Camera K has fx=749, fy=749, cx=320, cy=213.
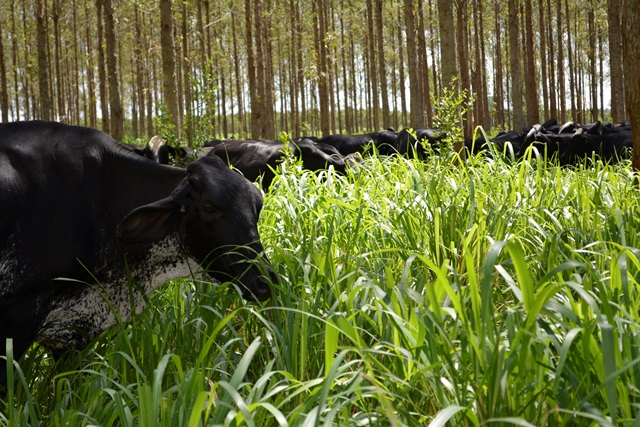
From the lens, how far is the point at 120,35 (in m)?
33.3

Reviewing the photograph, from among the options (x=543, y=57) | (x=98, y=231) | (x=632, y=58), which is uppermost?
(x=543, y=57)

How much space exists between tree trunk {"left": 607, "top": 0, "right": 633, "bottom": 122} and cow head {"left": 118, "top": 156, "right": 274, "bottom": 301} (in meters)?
15.2

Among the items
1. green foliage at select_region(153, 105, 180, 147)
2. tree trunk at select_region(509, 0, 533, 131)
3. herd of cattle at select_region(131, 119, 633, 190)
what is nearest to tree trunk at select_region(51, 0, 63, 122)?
herd of cattle at select_region(131, 119, 633, 190)

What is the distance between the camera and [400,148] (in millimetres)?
14469

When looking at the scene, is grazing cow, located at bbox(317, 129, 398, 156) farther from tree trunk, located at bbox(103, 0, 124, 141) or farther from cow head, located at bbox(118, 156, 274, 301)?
cow head, located at bbox(118, 156, 274, 301)

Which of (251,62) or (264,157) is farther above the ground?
(251,62)

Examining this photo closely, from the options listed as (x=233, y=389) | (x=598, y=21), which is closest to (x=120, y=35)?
(x=598, y=21)

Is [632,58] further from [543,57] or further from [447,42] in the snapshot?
[543,57]

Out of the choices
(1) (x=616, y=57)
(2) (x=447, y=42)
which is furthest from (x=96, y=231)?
(1) (x=616, y=57)

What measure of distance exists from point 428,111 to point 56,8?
547 inches

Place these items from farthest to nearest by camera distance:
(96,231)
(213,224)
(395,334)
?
(96,231)
(213,224)
(395,334)

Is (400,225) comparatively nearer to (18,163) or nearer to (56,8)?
(18,163)

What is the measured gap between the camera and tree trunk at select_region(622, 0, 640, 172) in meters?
5.95

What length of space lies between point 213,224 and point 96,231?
64cm
